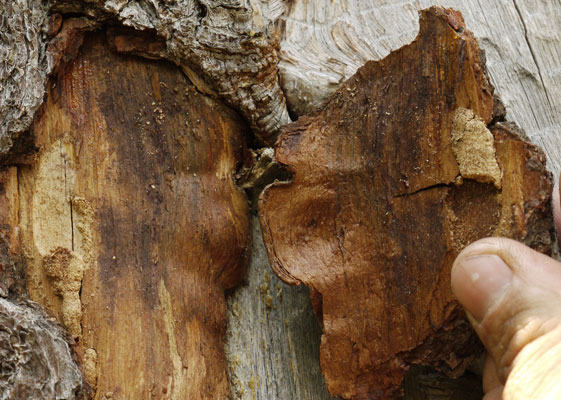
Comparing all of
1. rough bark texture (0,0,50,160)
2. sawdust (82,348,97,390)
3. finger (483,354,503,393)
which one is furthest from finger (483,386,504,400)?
rough bark texture (0,0,50,160)

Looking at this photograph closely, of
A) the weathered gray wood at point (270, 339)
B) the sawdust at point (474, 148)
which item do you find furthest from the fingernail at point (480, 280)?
the weathered gray wood at point (270, 339)

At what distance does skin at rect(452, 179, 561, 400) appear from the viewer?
1.11 meters

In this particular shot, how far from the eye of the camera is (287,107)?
173cm

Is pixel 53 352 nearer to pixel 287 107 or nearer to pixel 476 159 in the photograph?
pixel 287 107

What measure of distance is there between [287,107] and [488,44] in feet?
2.57

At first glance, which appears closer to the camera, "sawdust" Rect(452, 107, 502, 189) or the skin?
the skin

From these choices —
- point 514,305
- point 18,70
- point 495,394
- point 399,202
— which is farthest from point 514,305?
point 18,70

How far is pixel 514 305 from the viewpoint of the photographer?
3.91ft

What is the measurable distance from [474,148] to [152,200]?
859 mm

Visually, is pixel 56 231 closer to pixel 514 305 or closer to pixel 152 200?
pixel 152 200

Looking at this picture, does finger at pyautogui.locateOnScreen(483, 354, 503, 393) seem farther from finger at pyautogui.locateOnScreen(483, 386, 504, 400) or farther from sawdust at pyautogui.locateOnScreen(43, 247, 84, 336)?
sawdust at pyautogui.locateOnScreen(43, 247, 84, 336)

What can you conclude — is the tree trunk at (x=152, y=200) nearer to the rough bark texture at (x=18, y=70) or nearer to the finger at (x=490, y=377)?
the rough bark texture at (x=18, y=70)

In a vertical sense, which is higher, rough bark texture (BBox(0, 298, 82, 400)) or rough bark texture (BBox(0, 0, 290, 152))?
rough bark texture (BBox(0, 0, 290, 152))

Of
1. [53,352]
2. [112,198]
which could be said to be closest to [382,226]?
[112,198]
